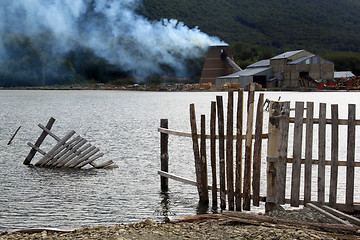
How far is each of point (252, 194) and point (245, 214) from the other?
1.35m

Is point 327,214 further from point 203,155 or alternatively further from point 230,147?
point 203,155

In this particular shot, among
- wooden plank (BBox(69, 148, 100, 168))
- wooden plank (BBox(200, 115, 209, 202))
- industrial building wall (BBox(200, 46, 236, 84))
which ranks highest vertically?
industrial building wall (BBox(200, 46, 236, 84))

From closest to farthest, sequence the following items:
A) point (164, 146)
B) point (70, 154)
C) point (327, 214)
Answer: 1. point (327, 214)
2. point (164, 146)
3. point (70, 154)

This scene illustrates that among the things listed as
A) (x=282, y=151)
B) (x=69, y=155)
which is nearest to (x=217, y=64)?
(x=69, y=155)

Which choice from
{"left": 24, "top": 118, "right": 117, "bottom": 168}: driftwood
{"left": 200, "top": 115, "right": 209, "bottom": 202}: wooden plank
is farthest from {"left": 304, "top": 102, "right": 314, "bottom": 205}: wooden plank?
{"left": 24, "top": 118, "right": 117, "bottom": 168}: driftwood

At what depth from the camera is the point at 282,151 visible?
28.0 ft

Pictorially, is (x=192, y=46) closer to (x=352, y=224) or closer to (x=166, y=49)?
(x=166, y=49)

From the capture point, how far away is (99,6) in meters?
140

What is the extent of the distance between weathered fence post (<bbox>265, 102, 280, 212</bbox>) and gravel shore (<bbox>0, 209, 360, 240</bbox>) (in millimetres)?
458

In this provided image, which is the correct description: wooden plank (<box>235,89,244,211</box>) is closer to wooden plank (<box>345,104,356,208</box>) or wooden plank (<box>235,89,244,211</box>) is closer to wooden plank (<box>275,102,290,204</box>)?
wooden plank (<box>275,102,290,204</box>)

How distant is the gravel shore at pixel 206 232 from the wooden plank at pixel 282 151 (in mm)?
416

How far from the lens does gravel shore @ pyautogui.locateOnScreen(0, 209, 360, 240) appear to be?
23.7ft

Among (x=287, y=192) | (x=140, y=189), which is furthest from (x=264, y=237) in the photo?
(x=140, y=189)

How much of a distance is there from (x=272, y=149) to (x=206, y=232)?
1947 millimetres
